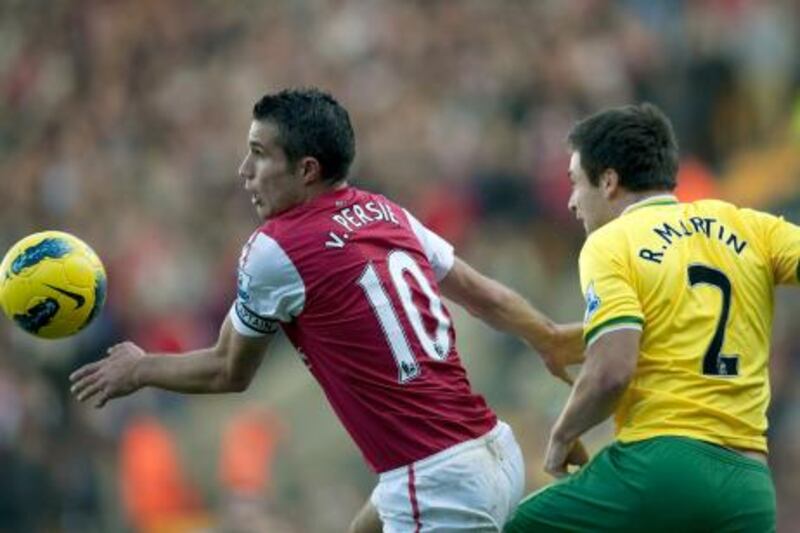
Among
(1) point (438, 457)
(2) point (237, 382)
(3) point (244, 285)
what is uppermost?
(3) point (244, 285)

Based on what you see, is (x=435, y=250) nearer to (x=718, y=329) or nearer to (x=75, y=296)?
(x=718, y=329)

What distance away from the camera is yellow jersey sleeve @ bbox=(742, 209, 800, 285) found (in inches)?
266

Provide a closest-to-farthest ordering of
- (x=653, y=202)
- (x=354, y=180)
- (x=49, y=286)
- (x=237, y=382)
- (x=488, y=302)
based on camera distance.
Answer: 1. (x=653, y=202)
2. (x=237, y=382)
3. (x=49, y=286)
4. (x=488, y=302)
5. (x=354, y=180)

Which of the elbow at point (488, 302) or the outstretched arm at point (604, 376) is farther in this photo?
the elbow at point (488, 302)

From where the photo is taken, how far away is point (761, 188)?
47.9 feet

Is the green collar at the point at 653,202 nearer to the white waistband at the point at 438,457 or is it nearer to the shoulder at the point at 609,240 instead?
the shoulder at the point at 609,240

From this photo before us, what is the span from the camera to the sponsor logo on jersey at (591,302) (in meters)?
6.57

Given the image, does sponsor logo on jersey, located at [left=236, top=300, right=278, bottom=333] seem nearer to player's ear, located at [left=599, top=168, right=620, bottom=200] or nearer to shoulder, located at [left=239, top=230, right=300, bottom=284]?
shoulder, located at [left=239, top=230, right=300, bottom=284]

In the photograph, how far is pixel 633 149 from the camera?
6957 mm

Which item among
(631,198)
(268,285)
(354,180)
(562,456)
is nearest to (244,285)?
(268,285)

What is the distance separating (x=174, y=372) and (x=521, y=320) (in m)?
1.44

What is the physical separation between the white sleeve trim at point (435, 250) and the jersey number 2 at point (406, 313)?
311 millimetres

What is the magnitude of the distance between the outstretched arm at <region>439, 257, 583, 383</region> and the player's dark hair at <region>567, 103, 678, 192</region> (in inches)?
29.7

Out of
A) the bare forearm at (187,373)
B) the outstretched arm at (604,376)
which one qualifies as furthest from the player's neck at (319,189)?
the outstretched arm at (604,376)
